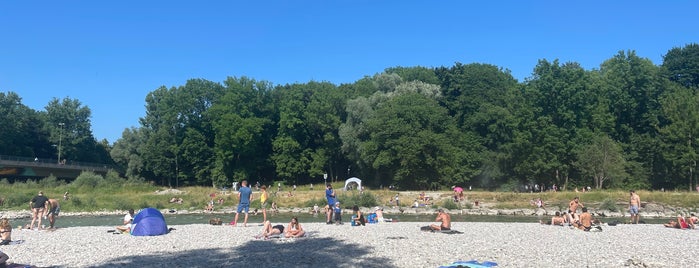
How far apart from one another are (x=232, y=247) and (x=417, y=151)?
45.0 m

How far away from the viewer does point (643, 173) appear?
54.8 metres

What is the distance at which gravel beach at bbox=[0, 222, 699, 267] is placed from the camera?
12531 mm

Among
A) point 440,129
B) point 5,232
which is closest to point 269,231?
point 5,232

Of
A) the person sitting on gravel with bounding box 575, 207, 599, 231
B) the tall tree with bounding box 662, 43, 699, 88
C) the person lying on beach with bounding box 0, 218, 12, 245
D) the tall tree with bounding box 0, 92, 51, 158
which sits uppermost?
the tall tree with bounding box 662, 43, 699, 88

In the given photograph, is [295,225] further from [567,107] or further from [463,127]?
[463,127]

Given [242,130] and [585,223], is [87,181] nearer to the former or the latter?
[242,130]

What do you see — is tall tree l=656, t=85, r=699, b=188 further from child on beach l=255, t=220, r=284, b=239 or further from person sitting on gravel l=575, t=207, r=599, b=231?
child on beach l=255, t=220, r=284, b=239

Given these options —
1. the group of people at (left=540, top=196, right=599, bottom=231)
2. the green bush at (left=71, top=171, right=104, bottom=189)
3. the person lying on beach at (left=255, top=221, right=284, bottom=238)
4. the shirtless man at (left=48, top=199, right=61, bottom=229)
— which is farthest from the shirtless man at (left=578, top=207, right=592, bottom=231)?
the green bush at (left=71, top=171, right=104, bottom=189)

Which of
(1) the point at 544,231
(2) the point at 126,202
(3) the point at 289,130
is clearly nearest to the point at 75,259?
(1) the point at 544,231

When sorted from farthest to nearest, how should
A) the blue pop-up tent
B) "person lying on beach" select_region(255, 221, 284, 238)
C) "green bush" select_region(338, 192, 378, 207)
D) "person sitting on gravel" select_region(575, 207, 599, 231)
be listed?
"green bush" select_region(338, 192, 378, 207) → "person sitting on gravel" select_region(575, 207, 599, 231) → the blue pop-up tent → "person lying on beach" select_region(255, 221, 284, 238)

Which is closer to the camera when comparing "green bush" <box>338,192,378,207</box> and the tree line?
"green bush" <box>338,192,378,207</box>

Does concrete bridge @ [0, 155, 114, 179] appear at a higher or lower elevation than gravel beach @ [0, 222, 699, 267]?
higher

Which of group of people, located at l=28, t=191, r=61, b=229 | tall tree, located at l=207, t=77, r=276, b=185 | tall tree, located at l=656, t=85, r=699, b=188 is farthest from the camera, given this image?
tall tree, located at l=207, t=77, r=276, b=185

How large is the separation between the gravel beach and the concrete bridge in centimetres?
6327
